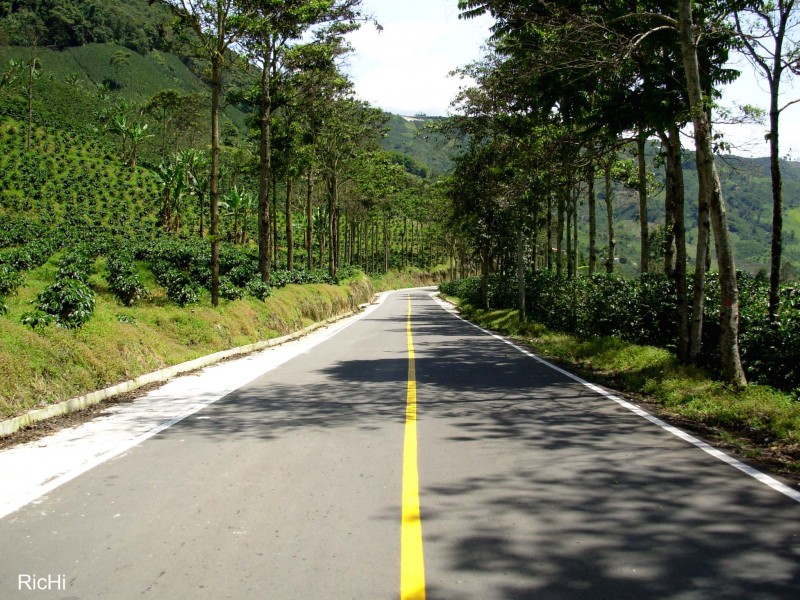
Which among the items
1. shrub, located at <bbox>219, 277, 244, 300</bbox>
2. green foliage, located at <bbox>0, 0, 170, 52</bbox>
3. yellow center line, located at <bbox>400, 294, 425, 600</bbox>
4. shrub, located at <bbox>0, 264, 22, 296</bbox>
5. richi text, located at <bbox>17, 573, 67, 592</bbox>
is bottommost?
yellow center line, located at <bbox>400, 294, 425, 600</bbox>

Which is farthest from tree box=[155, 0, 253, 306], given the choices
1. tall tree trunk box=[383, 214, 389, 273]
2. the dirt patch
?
tall tree trunk box=[383, 214, 389, 273]

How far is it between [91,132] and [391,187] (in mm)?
52700

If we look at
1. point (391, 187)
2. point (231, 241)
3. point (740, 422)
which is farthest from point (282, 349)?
point (231, 241)

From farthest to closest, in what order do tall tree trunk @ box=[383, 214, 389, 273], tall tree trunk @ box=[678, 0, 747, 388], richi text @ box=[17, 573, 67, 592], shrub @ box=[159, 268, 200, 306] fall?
1. tall tree trunk @ box=[383, 214, 389, 273]
2. shrub @ box=[159, 268, 200, 306]
3. tall tree trunk @ box=[678, 0, 747, 388]
4. richi text @ box=[17, 573, 67, 592]

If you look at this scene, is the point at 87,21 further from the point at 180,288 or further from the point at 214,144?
the point at 214,144

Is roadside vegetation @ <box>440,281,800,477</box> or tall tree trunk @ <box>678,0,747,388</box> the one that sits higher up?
tall tree trunk @ <box>678,0,747,388</box>

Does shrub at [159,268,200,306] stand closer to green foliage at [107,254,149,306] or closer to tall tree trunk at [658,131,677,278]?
green foliage at [107,254,149,306]

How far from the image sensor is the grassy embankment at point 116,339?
854cm

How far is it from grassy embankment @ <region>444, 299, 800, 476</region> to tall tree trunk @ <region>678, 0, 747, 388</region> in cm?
49

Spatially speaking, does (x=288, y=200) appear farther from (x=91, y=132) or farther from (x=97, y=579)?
(x=91, y=132)

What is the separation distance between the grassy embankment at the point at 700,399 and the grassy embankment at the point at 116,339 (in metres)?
8.36

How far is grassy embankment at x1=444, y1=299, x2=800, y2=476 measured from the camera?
7.06m

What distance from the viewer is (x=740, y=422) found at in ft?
26.3

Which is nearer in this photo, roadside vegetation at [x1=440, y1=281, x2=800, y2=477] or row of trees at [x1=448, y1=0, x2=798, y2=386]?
roadside vegetation at [x1=440, y1=281, x2=800, y2=477]
